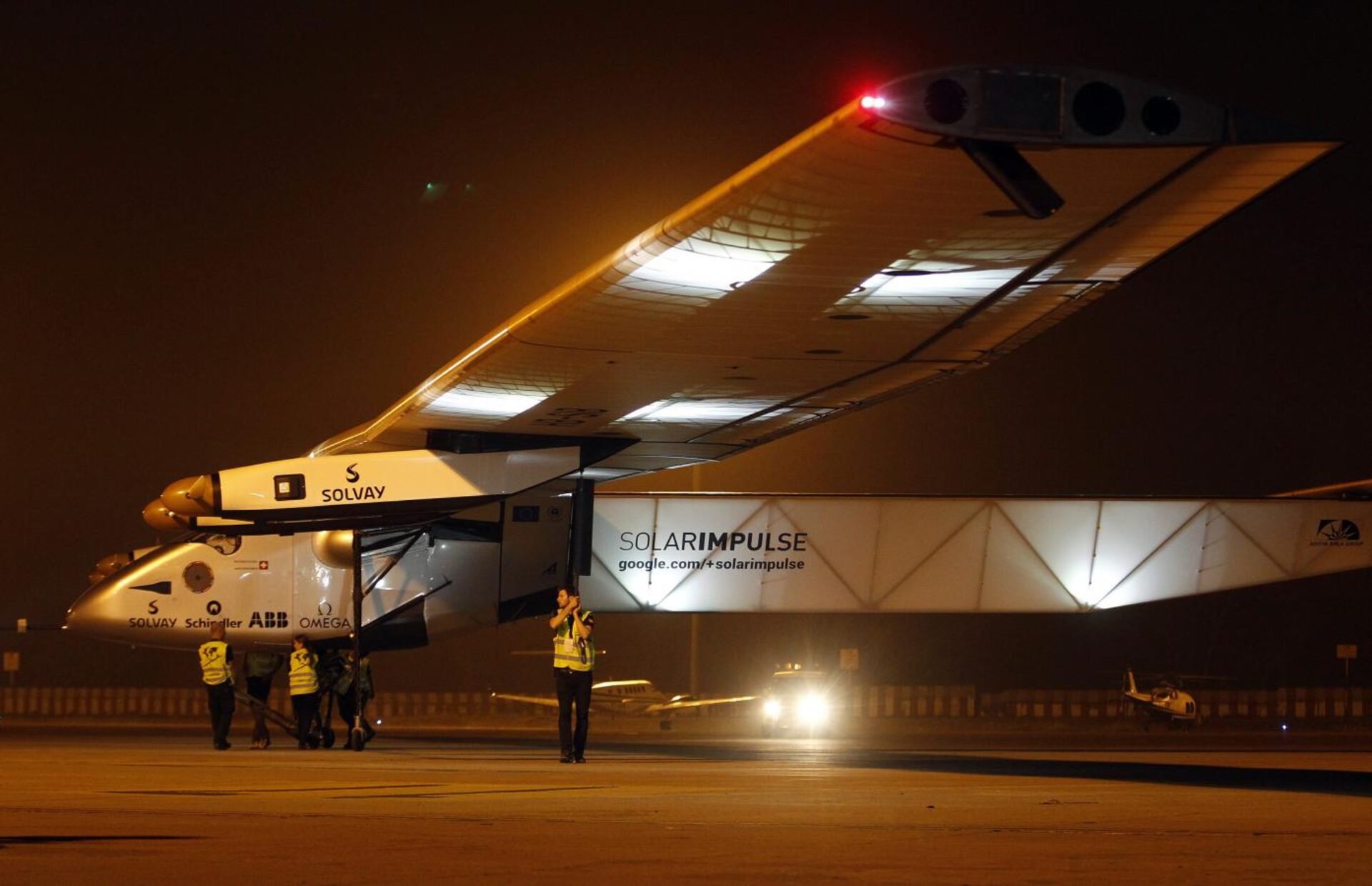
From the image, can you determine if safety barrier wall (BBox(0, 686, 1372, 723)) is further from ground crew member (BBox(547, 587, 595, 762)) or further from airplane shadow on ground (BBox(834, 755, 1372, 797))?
ground crew member (BBox(547, 587, 595, 762))

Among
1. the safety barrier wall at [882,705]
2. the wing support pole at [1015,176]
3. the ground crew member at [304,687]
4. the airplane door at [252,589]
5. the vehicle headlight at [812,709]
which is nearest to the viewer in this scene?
the wing support pole at [1015,176]

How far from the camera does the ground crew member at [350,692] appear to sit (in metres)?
19.9

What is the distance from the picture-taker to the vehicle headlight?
3481 cm

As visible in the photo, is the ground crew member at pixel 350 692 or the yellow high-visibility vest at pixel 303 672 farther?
the yellow high-visibility vest at pixel 303 672

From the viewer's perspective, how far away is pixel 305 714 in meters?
20.7

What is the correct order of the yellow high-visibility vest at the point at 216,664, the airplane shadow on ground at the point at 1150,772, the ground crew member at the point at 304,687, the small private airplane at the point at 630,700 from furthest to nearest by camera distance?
1. the small private airplane at the point at 630,700
2. the ground crew member at the point at 304,687
3. the yellow high-visibility vest at the point at 216,664
4. the airplane shadow on ground at the point at 1150,772

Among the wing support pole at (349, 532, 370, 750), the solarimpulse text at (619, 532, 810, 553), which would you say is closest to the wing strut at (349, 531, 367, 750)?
the wing support pole at (349, 532, 370, 750)

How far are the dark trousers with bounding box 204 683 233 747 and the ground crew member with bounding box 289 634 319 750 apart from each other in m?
0.81

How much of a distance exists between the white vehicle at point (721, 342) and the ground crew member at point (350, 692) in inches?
22.5

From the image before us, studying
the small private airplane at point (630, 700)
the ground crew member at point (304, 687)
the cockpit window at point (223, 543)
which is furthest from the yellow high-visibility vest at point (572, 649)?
the small private airplane at point (630, 700)

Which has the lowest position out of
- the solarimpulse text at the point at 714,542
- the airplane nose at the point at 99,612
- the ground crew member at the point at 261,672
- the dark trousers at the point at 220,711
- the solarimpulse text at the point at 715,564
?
the dark trousers at the point at 220,711

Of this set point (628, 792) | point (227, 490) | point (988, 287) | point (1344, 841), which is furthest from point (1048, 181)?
point (227, 490)

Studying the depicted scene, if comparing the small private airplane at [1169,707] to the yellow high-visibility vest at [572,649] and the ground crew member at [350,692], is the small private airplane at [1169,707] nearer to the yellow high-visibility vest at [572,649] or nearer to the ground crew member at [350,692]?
the ground crew member at [350,692]

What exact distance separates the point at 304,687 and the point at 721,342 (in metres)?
9.47
